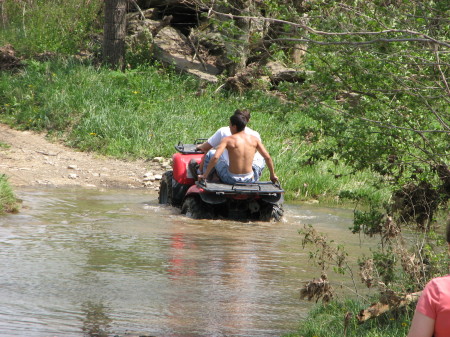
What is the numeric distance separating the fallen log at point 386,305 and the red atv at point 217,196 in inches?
198

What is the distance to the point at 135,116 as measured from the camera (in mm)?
16344

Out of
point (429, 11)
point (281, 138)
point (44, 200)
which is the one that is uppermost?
point (429, 11)

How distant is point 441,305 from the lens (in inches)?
117

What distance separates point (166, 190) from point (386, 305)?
22.9ft

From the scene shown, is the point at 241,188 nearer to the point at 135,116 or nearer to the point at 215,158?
the point at 215,158

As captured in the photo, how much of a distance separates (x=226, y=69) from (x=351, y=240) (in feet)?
36.6

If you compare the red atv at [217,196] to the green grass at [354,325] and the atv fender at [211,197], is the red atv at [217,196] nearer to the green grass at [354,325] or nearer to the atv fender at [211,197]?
the atv fender at [211,197]

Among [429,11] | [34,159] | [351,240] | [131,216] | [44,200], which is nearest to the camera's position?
[429,11]

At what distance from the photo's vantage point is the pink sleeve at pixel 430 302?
2.98 meters

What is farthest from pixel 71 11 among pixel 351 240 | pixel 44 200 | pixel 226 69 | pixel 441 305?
pixel 441 305

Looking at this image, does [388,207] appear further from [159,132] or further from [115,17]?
[115,17]

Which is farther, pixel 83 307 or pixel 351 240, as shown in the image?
pixel 351 240

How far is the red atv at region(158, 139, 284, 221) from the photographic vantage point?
10.6 m

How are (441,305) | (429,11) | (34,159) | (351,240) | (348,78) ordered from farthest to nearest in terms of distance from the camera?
(34,159)
(351,240)
(348,78)
(429,11)
(441,305)
